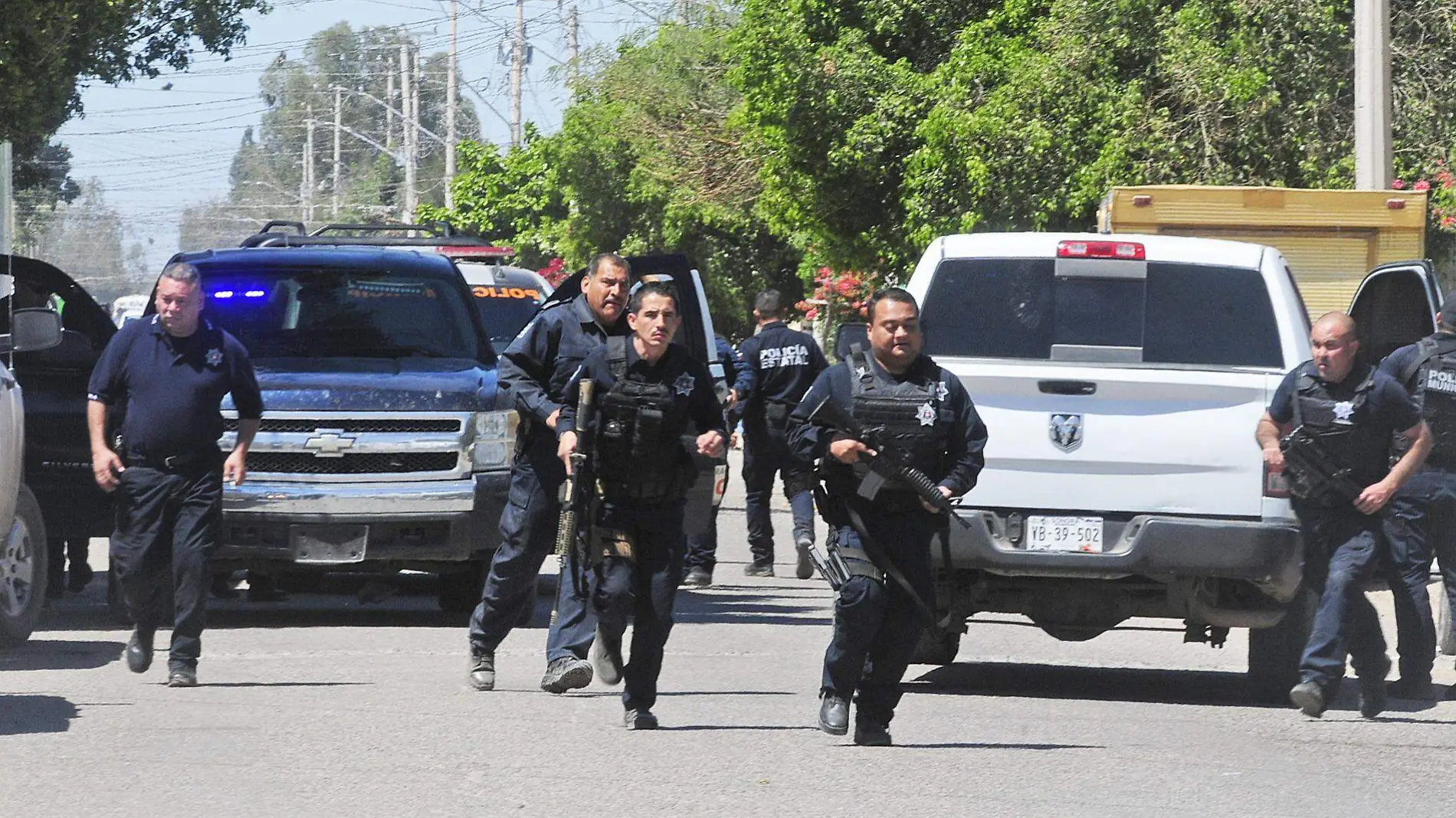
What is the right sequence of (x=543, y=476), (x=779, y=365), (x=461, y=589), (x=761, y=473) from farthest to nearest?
(x=761, y=473)
(x=779, y=365)
(x=461, y=589)
(x=543, y=476)

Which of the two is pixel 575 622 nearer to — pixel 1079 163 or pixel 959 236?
pixel 959 236

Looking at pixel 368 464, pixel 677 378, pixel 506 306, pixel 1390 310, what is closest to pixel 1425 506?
pixel 1390 310

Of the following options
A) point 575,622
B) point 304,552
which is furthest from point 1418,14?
point 575,622

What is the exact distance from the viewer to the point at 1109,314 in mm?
10617

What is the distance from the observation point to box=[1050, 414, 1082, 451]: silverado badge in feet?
33.4

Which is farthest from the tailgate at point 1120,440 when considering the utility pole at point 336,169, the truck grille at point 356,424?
the utility pole at point 336,169

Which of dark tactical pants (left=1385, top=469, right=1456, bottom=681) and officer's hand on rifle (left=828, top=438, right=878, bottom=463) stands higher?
officer's hand on rifle (left=828, top=438, right=878, bottom=463)

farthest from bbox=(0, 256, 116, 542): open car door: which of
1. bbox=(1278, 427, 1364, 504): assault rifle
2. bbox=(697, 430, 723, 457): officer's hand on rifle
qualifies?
bbox=(1278, 427, 1364, 504): assault rifle

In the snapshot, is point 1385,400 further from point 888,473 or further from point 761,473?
point 761,473

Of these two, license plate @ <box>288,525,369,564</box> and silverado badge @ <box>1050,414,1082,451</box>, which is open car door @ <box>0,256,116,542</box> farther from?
silverado badge @ <box>1050,414,1082,451</box>

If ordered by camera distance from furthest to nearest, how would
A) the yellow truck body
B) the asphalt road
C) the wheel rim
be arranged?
the yellow truck body
the wheel rim
the asphalt road

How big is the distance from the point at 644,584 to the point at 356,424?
421cm

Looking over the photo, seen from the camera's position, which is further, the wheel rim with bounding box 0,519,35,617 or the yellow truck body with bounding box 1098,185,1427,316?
the yellow truck body with bounding box 1098,185,1427,316

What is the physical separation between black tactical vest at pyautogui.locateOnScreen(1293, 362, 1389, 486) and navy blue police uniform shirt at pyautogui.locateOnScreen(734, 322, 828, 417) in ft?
19.6
